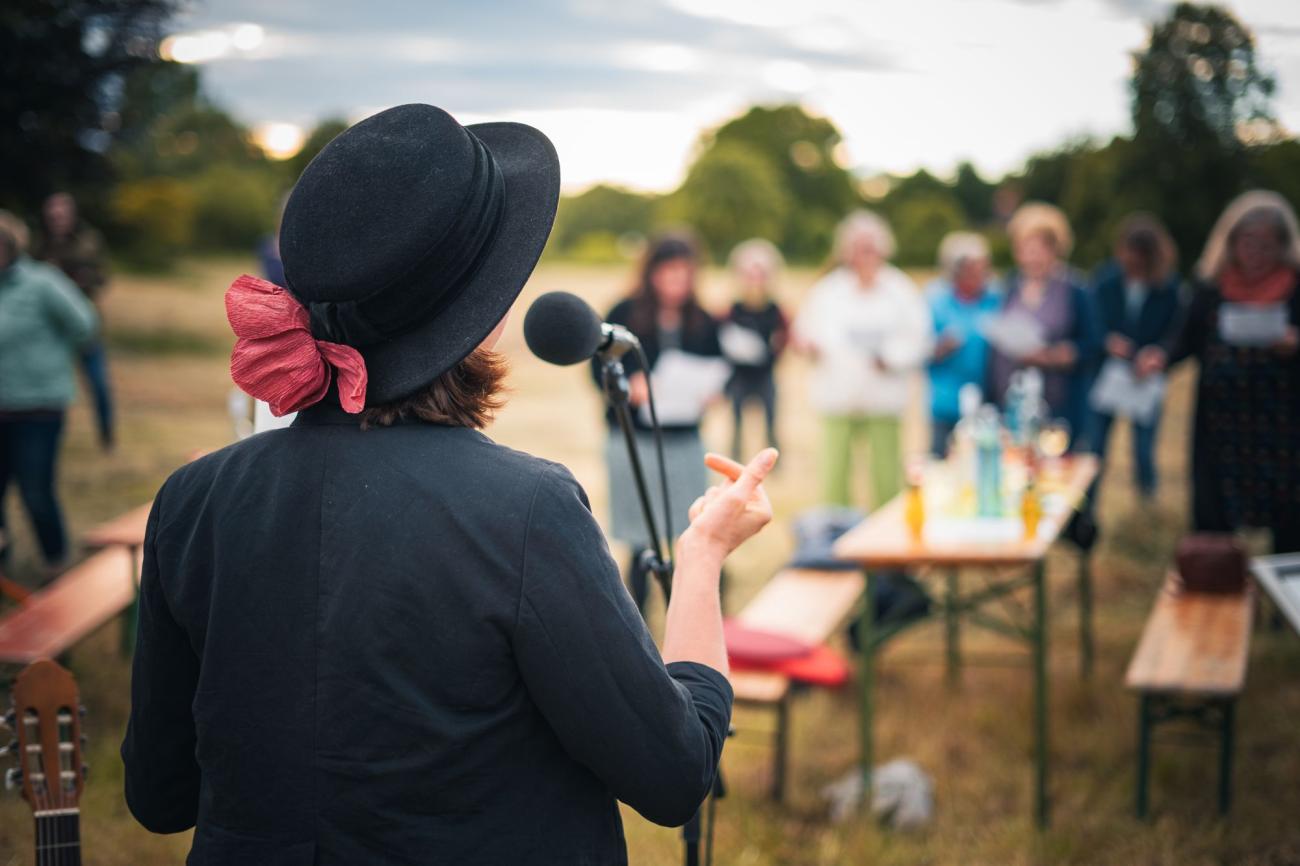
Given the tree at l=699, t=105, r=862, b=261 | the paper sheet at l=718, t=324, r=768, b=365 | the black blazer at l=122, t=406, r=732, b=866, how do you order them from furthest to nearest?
the tree at l=699, t=105, r=862, b=261, the paper sheet at l=718, t=324, r=768, b=365, the black blazer at l=122, t=406, r=732, b=866

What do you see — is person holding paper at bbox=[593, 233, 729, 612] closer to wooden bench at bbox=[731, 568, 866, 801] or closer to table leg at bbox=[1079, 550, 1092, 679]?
wooden bench at bbox=[731, 568, 866, 801]

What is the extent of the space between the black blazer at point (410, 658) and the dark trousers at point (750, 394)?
322 inches

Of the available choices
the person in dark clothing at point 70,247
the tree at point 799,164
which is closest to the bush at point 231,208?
the person in dark clothing at point 70,247

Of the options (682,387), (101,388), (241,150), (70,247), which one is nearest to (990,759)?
(682,387)

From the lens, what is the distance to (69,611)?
4203 mm

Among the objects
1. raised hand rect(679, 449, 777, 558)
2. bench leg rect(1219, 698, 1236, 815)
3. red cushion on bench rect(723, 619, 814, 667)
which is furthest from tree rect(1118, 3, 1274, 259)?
raised hand rect(679, 449, 777, 558)

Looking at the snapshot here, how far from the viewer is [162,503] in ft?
4.08

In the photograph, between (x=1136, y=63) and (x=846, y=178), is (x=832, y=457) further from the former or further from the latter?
(x=846, y=178)

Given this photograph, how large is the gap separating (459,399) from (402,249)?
20 centimetres

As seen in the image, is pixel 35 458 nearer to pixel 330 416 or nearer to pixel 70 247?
pixel 70 247

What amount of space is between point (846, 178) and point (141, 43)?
3743 cm

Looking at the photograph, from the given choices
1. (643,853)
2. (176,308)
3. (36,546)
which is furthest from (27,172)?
(176,308)

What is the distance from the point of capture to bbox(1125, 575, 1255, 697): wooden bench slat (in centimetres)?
332

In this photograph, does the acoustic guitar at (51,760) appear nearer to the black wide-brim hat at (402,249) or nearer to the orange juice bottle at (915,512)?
the black wide-brim hat at (402,249)
